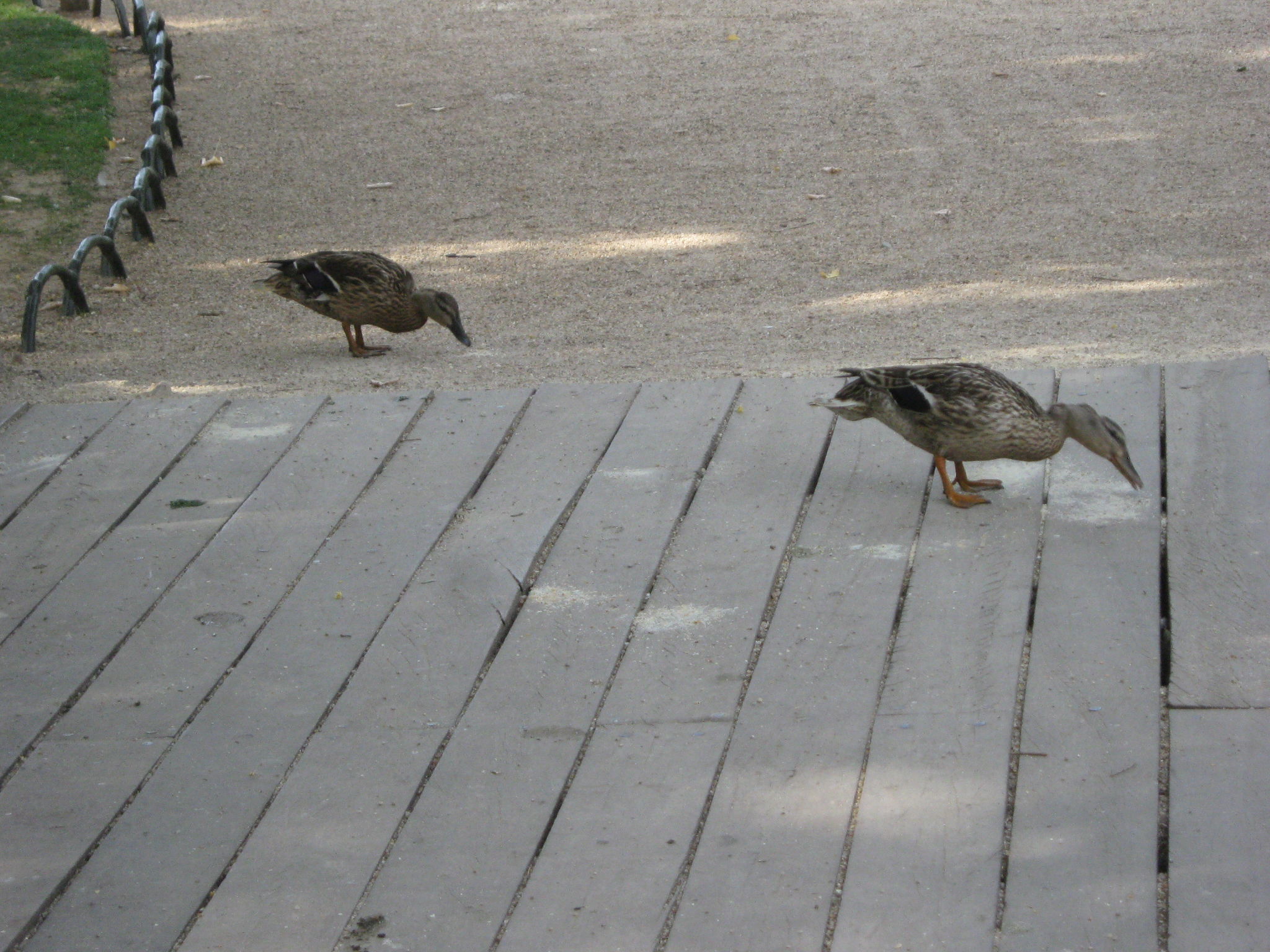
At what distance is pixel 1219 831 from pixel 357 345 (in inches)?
180

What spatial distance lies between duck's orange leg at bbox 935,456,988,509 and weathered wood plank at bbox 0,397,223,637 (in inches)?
96.2

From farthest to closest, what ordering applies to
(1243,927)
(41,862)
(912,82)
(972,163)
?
(912,82) < (972,163) < (41,862) < (1243,927)

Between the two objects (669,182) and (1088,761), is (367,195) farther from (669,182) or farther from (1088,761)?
(1088,761)

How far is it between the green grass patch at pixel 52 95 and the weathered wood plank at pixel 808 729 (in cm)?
671

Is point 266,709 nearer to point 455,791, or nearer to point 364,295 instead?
point 455,791

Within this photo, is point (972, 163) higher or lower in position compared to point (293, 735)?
lower

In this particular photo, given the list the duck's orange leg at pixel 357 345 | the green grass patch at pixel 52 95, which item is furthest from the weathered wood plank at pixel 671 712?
the green grass patch at pixel 52 95

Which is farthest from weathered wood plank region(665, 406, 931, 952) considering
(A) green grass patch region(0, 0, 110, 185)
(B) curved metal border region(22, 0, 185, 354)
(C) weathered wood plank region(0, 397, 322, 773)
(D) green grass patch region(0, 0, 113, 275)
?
(A) green grass patch region(0, 0, 110, 185)

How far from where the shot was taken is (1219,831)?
2.77m

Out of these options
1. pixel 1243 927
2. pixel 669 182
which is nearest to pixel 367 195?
pixel 669 182

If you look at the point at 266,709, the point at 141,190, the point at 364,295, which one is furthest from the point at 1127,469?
the point at 141,190

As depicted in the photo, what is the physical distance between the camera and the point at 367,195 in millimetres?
8992

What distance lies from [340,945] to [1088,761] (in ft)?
5.01

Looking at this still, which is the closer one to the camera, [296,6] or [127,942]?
[127,942]
